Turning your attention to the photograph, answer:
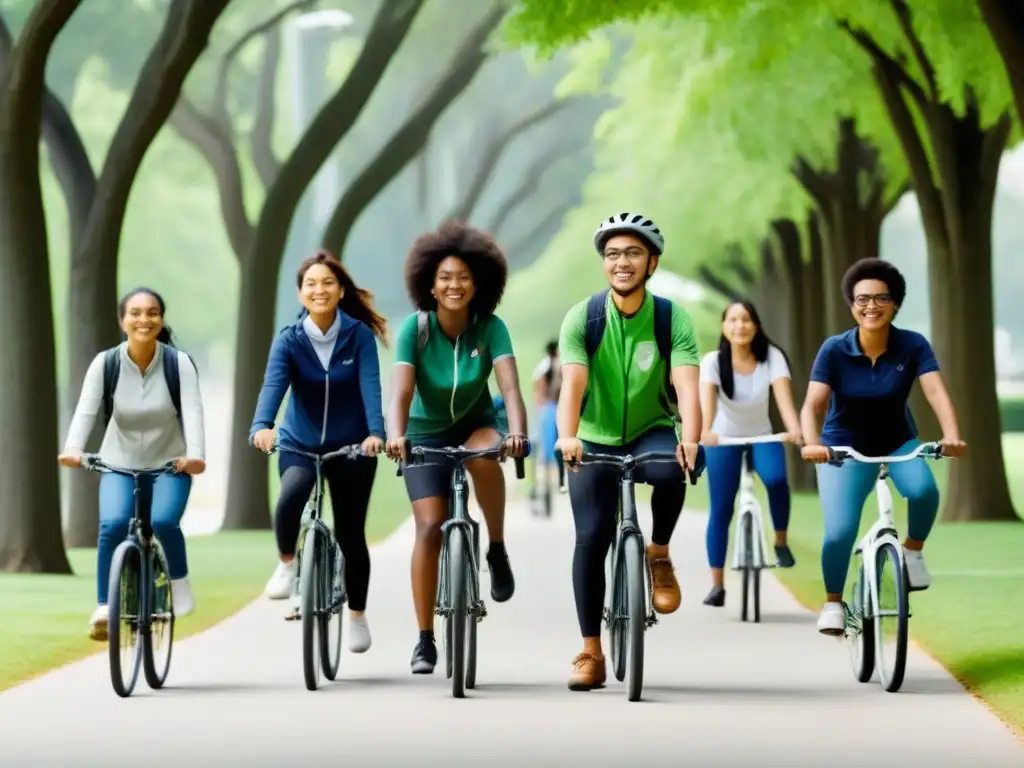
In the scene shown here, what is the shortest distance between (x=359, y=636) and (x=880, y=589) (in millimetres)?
2516

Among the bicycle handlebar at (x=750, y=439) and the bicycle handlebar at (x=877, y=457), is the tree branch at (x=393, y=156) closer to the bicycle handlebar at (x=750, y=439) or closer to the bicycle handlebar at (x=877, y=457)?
the bicycle handlebar at (x=750, y=439)

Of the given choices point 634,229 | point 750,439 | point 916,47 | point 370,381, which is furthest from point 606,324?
point 916,47

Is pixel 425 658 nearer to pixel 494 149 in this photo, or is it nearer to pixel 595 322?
pixel 595 322

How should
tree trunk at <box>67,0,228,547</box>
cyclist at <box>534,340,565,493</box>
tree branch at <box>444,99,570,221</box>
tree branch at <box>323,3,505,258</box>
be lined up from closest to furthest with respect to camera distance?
1. tree trunk at <box>67,0,228,547</box>
2. cyclist at <box>534,340,565,493</box>
3. tree branch at <box>323,3,505,258</box>
4. tree branch at <box>444,99,570,221</box>

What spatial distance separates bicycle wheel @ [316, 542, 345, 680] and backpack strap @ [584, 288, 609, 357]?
1.54 metres

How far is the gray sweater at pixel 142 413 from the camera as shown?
9789 millimetres

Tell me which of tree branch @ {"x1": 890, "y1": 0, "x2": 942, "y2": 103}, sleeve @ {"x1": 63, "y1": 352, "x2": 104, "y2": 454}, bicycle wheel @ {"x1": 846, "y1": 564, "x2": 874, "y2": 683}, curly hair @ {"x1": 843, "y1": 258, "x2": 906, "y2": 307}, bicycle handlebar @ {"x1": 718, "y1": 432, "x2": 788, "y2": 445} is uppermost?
tree branch @ {"x1": 890, "y1": 0, "x2": 942, "y2": 103}

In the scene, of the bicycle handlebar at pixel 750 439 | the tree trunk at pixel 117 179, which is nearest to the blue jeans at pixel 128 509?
the bicycle handlebar at pixel 750 439

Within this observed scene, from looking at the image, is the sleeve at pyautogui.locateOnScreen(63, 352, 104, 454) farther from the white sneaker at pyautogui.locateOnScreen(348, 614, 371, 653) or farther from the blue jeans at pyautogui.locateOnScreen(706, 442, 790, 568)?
the blue jeans at pyautogui.locateOnScreen(706, 442, 790, 568)

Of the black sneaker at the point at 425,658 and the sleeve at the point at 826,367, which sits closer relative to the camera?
the sleeve at the point at 826,367

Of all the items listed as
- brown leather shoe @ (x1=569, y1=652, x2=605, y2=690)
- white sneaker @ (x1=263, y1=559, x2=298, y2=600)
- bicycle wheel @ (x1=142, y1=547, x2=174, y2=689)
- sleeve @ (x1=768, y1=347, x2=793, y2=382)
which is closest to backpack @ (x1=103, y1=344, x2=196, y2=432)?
bicycle wheel @ (x1=142, y1=547, x2=174, y2=689)

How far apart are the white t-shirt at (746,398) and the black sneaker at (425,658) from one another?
11.6 feet

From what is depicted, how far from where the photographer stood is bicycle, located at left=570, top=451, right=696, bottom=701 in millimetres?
8977

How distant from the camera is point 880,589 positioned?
376 inches
